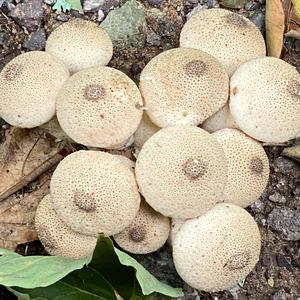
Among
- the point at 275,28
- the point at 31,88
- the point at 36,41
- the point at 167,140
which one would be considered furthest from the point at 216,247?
the point at 36,41

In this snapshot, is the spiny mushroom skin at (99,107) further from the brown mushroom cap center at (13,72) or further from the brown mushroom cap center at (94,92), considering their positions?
the brown mushroom cap center at (13,72)

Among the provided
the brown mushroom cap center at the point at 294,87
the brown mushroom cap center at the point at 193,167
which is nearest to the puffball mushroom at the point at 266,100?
the brown mushroom cap center at the point at 294,87

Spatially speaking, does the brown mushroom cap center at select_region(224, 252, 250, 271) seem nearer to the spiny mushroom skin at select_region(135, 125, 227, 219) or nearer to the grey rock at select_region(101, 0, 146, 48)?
the spiny mushroom skin at select_region(135, 125, 227, 219)

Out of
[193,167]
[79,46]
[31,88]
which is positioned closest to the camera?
[193,167]

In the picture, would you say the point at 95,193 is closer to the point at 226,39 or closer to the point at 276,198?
the point at 226,39

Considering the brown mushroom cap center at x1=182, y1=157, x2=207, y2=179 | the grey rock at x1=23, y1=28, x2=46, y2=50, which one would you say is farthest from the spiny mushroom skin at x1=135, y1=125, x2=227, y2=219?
the grey rock at x1=23, y1=28, x2=46, y2=50
